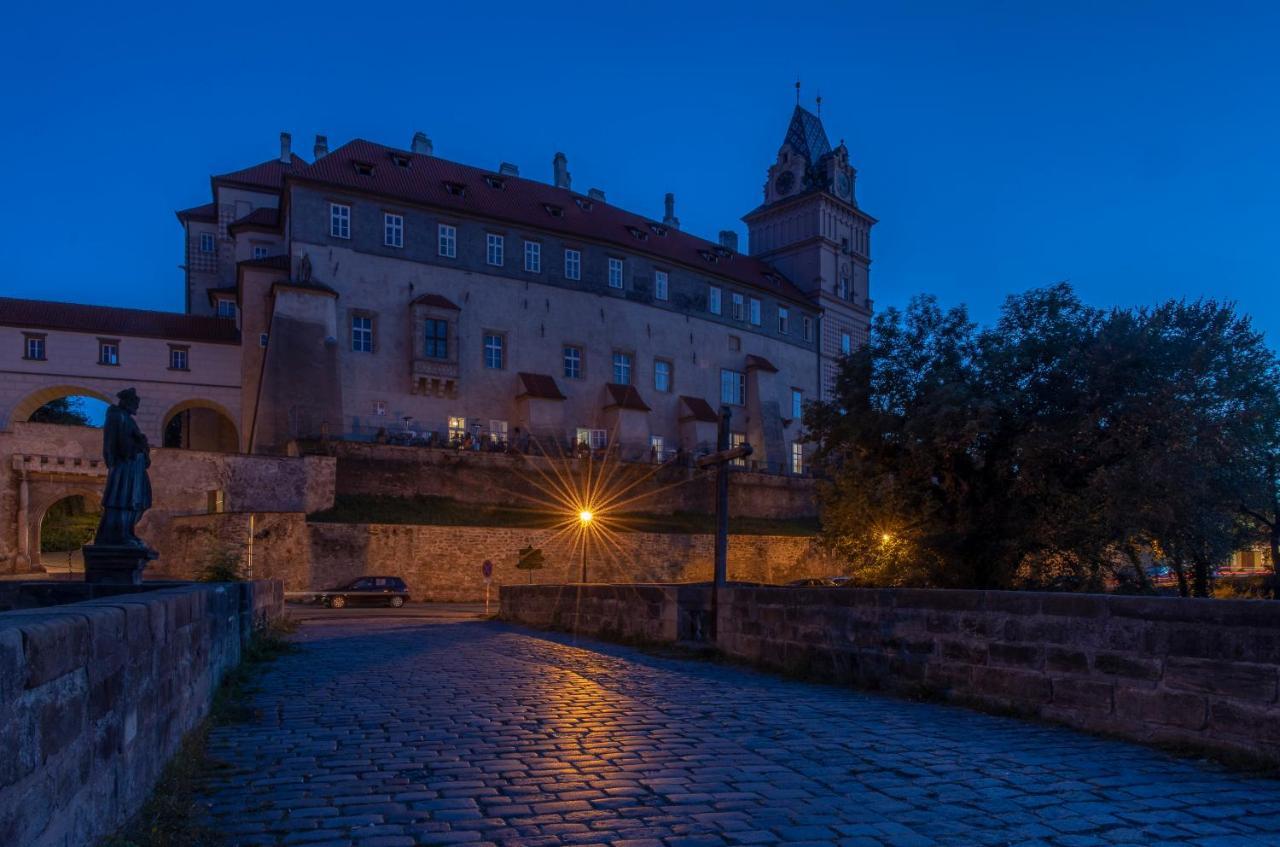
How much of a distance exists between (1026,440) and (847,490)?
5.51 meters

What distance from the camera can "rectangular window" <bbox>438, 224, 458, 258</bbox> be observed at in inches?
1938

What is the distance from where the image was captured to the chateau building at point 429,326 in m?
43.6

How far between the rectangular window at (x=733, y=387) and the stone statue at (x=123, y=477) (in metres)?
51.0

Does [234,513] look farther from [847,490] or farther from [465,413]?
[847,490]

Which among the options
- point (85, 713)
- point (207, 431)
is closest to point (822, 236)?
point (207, 431)

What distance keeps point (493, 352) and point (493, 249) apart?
5.64 m

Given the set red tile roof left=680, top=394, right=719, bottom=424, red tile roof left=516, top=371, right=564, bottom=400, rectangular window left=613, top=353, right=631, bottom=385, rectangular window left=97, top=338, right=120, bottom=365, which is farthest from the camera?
red tile roof left=680, top=394, right=719, bottom=424

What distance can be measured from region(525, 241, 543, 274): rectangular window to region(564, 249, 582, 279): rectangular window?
1662mm

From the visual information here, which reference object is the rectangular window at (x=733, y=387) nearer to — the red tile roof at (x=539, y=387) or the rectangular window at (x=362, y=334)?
the red tile roof at (x=539, y=387)

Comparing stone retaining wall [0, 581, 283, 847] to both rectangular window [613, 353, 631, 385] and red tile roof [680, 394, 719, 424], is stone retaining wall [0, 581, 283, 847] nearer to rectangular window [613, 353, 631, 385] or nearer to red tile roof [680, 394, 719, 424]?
rectangular window [613, 353, 631, 385]

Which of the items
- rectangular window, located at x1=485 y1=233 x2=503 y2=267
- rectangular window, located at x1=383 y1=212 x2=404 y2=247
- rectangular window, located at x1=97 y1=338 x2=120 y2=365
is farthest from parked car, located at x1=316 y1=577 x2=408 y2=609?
rectangular window, located at x1=485 y1=233 x2=503 y2=267

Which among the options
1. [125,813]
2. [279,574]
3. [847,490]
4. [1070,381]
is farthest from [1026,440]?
[279,574]

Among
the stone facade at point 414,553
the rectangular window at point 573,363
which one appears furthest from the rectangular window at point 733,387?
the stone facade at point 414,553

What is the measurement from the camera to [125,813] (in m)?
3.95
